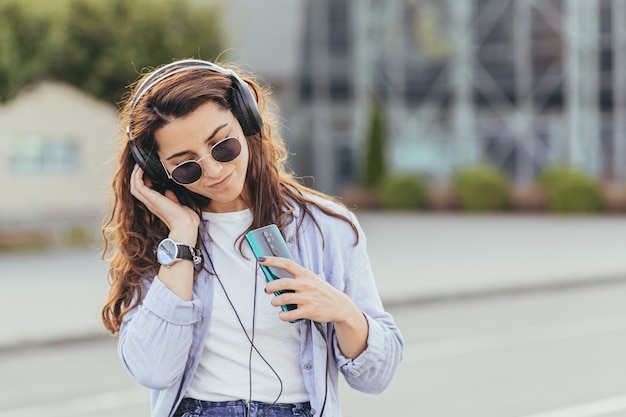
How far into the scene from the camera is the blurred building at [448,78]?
3038 cm

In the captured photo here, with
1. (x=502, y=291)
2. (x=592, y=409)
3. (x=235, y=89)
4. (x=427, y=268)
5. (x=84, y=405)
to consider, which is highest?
(x=235, y=89)

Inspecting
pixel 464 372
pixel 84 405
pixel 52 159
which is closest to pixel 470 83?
pixel 52 159

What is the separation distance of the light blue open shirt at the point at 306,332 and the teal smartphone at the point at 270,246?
0.15 metres

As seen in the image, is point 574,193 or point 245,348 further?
point 574,193

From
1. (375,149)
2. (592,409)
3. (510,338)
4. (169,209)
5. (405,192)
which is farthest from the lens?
(375,149)

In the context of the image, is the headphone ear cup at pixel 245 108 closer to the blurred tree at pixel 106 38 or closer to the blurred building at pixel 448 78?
the blurred tree at pixel 106 38

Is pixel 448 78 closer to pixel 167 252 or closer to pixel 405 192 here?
pixel 405 192

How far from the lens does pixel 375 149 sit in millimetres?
32250

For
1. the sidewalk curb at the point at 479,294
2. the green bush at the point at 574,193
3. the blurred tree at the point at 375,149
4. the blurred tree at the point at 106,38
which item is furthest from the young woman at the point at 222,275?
the blurred tree at the point at 375,149

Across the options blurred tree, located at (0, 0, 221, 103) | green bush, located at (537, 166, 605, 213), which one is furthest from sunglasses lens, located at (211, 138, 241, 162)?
green bush, located at (537, 166, 605, 213)

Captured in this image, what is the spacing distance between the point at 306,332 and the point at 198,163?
1.41 ft

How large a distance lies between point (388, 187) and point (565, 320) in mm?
21017

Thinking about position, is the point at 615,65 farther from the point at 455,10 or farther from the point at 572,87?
the point at 455,10

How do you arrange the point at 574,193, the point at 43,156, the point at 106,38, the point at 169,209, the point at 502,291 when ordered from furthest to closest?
1. the point at 43,156
2. the point at 574,193
3. the point at 106,38
4. the point at 502,291
5. the point at 169,209
